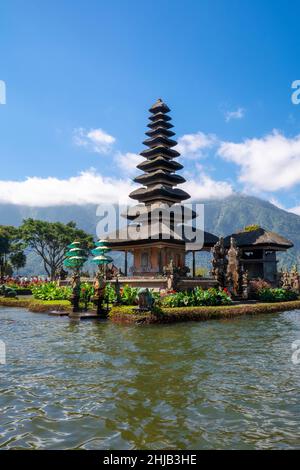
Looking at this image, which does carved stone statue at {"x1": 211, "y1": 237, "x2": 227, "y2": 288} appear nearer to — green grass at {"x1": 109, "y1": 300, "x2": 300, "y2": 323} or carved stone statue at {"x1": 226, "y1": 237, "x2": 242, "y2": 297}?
carved stone statue at {"x1": 226, "y1": 237, "x2": 242, "y2": 297}

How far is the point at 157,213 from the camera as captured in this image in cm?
3997

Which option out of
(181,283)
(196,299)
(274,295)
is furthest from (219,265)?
(196,299)

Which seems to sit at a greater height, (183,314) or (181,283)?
(181,283)

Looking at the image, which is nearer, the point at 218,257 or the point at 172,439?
the point at 172,439

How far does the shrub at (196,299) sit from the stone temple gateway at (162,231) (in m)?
7.67

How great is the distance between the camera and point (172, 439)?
5.86 m

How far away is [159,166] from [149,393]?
126ft

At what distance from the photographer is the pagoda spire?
42938 mm

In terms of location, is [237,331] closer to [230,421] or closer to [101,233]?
[230,421]

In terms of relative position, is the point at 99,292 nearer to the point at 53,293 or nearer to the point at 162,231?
the point at 53,293

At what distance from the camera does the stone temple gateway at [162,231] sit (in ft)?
123

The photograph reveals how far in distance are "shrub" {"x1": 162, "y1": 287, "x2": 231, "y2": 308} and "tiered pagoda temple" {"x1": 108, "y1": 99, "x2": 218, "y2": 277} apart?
980cm

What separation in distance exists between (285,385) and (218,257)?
20733 millimetres
